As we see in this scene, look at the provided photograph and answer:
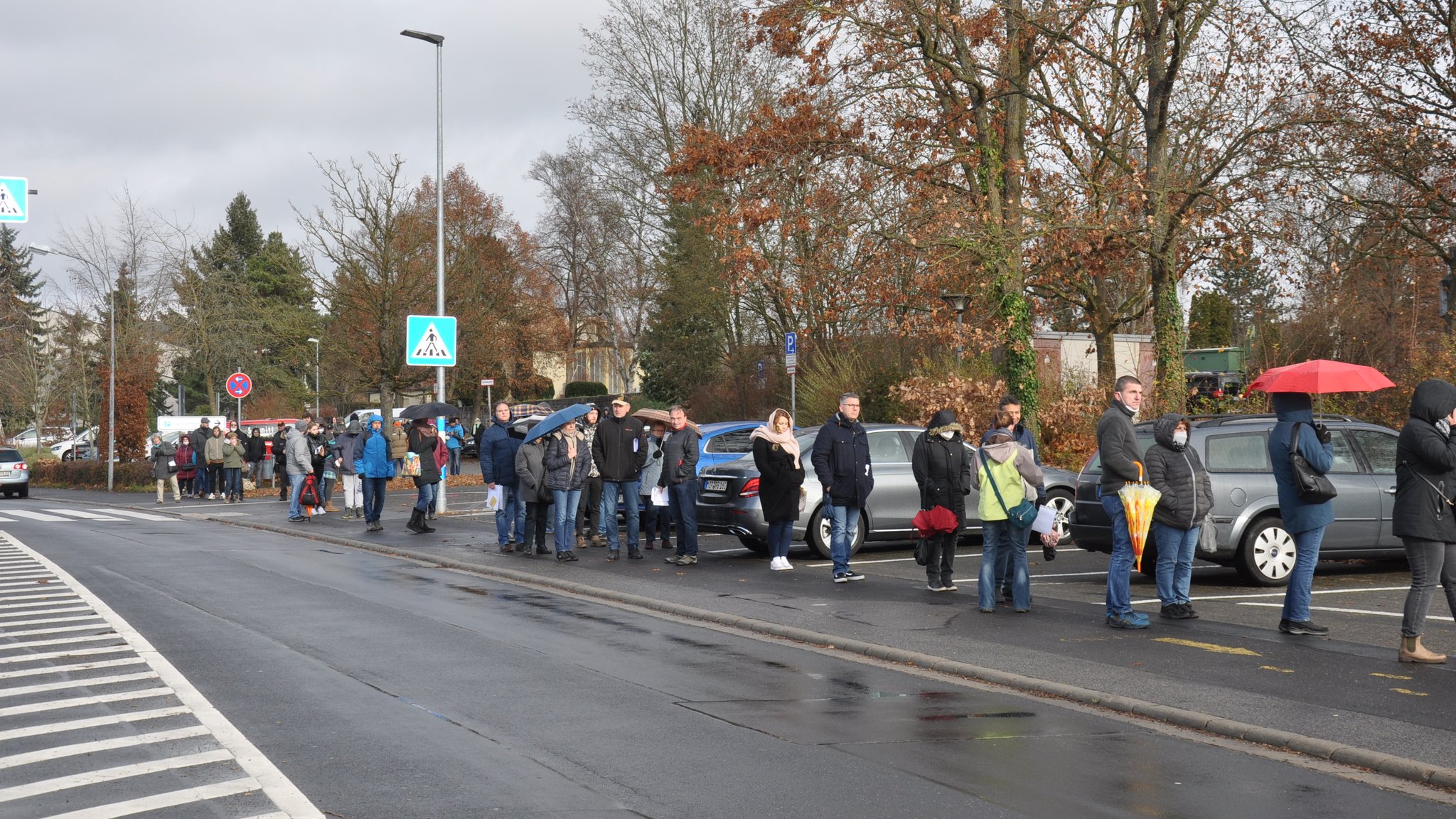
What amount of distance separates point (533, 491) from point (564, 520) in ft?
2.07

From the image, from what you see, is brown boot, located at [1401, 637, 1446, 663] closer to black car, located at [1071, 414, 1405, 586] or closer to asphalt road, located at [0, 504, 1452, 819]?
asphalt road, located at [0, 504, 1452, 819]

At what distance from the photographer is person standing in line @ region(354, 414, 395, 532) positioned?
69.5ft

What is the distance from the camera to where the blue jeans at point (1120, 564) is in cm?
1030

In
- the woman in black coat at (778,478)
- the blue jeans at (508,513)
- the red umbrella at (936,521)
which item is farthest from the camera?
the blue jeans at (508,513)

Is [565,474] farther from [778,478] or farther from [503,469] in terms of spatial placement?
[778,478]

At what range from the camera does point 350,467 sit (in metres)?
24.3

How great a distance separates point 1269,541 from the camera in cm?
1271

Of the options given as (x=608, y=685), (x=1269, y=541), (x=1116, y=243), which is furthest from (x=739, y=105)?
(x=608, y=685)

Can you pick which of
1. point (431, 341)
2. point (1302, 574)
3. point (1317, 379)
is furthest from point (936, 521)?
point (431, 341)

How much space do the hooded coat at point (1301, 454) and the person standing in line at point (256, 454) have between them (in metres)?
29.2

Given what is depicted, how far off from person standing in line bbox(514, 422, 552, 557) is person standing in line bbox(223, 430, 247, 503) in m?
15.3

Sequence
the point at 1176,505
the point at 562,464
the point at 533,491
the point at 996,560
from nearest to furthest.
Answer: the point at 1176,505
the point at 996,560
the point at 562,464
the point at 533,491

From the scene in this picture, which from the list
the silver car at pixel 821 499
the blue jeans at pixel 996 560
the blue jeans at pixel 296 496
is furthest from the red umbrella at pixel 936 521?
the blue jeans at pixel 296 496

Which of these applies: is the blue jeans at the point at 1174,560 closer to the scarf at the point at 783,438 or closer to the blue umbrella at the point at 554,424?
the scarf at the point at 783,438
